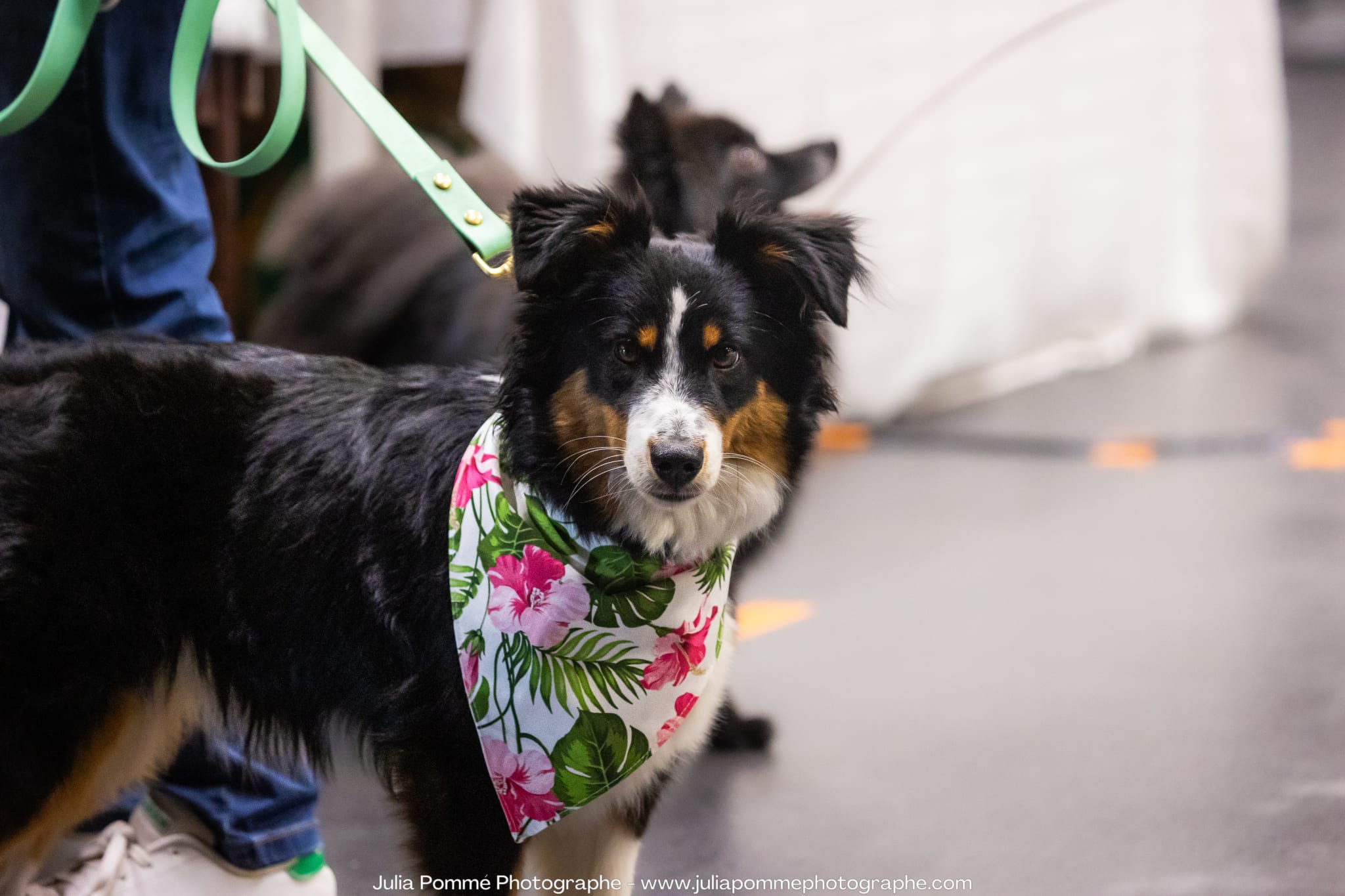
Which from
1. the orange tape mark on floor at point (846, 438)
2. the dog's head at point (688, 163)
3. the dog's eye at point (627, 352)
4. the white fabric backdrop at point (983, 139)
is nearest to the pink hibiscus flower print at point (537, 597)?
the dog's eye at point (627, 352)

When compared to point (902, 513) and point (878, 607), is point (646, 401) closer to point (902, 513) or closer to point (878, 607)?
point (878, 607)

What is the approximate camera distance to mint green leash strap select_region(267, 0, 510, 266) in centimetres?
160

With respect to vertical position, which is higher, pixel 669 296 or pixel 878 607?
pixel 669 296

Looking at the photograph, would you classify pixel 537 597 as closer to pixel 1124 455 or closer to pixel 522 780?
pixel 522 780

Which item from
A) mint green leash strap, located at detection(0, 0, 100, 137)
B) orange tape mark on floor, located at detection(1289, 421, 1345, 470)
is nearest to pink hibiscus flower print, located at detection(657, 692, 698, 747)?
mint green leash strap, located at detection(0, 0, 100, 137)

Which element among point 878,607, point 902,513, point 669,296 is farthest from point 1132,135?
point 669,296

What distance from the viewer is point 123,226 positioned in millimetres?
1763

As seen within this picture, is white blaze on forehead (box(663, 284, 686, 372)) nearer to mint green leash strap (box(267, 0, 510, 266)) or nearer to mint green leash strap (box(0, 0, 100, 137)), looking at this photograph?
mint green leash strap (box(267, 0, 510, 266))

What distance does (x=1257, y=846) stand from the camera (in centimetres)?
203

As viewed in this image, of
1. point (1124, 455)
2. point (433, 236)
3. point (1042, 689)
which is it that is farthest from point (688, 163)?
point (1124, 455)

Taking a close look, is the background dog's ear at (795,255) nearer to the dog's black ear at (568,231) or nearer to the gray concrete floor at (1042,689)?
the dog's black ear at (568,231)

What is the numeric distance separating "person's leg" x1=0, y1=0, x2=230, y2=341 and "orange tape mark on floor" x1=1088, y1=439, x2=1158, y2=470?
10.7 feet

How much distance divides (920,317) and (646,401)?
3.45 meters

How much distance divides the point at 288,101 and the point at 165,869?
42.8 inches
